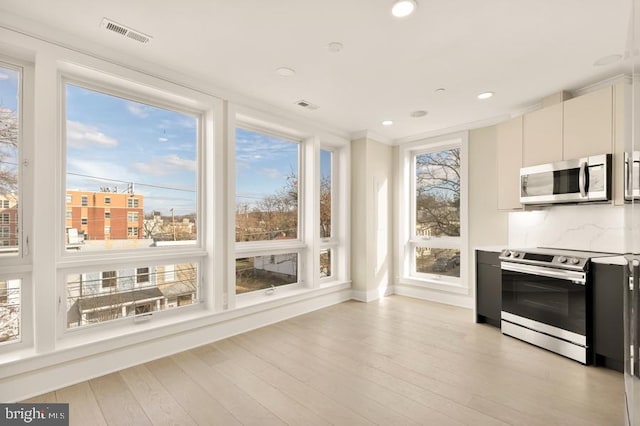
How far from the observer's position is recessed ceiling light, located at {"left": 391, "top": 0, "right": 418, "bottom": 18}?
1996 mm

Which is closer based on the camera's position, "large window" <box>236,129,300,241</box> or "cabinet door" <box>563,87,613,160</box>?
"cabinet door" <box>563,87,613,160</box>

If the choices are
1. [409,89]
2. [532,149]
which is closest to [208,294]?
[409,89]

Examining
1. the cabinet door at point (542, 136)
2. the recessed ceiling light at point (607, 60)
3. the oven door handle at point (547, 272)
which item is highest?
the recessed ceiling light at point (607, 60)

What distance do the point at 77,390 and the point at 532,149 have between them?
186 inches

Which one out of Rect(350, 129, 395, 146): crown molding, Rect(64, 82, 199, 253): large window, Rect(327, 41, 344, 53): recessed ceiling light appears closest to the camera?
Rect(327, 41, 344, 53): recessed ceiling light

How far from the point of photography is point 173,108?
325cm

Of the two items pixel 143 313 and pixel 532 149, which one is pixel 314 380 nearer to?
pixel 143 313

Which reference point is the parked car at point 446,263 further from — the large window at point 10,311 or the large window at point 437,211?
the large window at point 10,311

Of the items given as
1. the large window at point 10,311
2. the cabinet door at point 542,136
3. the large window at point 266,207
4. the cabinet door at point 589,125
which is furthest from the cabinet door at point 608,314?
the large window at point 10,311

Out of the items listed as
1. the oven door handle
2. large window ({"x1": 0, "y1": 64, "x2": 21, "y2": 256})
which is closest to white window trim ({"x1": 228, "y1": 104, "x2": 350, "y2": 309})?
large window ({"x1": 0, "y1": 64, "x2": 21, "y2": 256})

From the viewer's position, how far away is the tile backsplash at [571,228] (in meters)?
3.11

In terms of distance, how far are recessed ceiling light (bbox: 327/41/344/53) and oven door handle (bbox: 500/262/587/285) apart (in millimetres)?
2810

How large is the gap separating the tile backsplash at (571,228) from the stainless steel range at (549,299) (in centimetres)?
24

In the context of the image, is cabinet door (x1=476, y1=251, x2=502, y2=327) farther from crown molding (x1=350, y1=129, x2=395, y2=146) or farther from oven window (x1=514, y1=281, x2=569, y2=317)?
crown molding (x1=350, y1=129, x2=395, y2=146)
